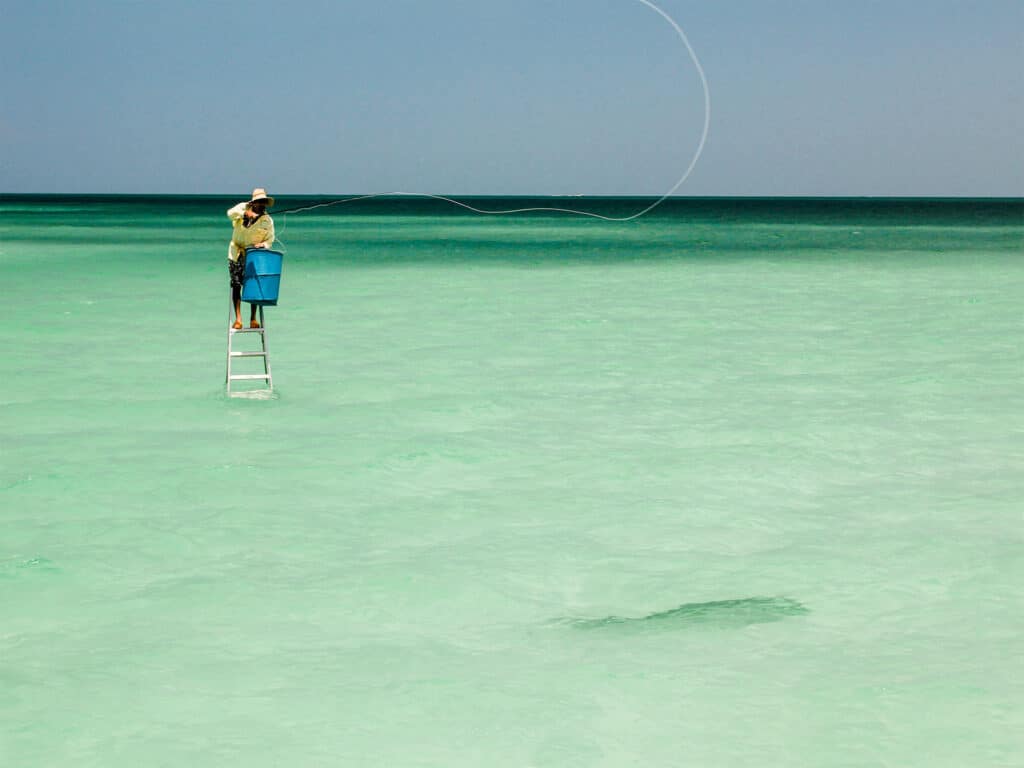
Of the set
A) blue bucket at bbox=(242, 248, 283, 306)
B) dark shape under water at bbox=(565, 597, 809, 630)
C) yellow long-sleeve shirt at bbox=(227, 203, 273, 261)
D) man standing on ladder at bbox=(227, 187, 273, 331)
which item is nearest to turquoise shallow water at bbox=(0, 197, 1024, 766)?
dark shape under water at bbox=(565, 597, 809, 630)

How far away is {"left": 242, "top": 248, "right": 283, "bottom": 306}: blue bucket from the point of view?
862cm

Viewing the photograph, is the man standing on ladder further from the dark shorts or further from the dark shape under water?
the dark shape under water

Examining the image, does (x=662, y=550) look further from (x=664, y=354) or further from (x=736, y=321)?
(x=736, y=321)

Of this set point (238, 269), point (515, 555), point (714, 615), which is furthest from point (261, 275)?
point (714, 615)

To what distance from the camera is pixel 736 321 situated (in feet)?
52.2

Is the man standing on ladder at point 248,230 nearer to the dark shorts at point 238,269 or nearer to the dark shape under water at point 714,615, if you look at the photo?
the dark shorts at point 238,269

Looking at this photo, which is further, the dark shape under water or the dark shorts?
the dark shorts

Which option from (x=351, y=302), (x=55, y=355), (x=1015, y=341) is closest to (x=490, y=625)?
(x=55, y=355)

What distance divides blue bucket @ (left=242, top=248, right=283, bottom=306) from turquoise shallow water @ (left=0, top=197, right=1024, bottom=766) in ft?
2.73

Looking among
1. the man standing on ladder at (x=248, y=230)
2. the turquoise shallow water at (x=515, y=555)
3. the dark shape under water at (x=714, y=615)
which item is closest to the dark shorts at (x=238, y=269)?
the man standing on ladder at (x=248, y=230)

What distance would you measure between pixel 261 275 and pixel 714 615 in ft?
15.0

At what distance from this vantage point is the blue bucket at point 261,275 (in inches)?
339

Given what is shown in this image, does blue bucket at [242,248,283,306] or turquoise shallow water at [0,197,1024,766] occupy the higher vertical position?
blue bucket at [242,248,283,306]

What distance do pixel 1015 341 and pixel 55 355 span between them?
9.53 m
